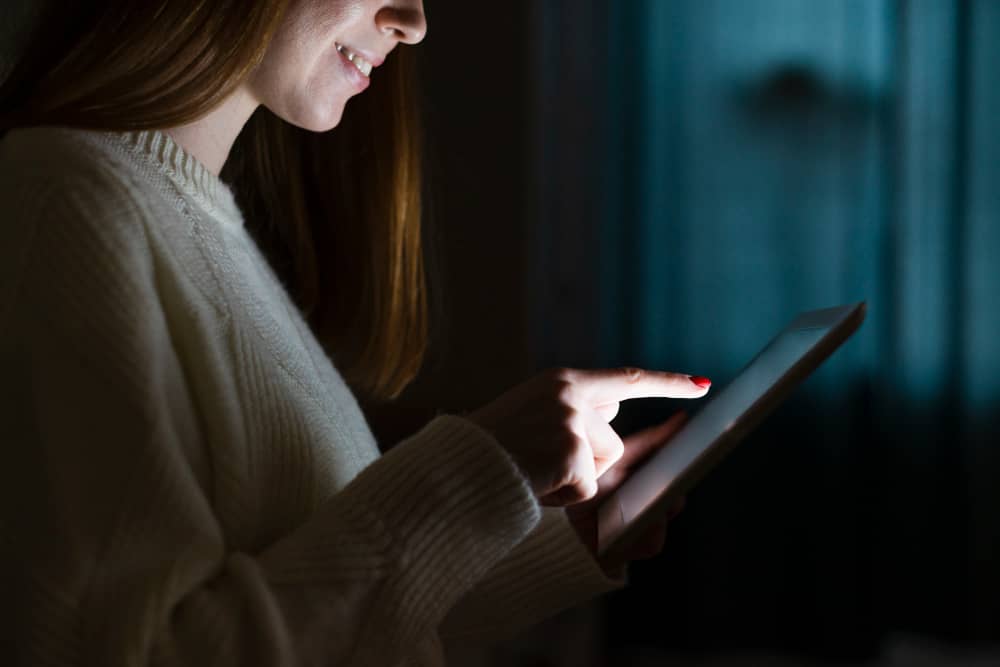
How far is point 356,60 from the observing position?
802mm

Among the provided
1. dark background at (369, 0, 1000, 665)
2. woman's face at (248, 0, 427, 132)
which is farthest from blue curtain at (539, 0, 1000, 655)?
woman's face at (248, 0, 427, 132)

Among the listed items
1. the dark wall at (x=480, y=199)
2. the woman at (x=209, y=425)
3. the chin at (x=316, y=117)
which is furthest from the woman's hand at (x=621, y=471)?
the dark wall at (x=480, y=199)

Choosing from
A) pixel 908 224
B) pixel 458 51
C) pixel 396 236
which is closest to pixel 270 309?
pixel 396 236

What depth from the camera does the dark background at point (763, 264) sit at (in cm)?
206

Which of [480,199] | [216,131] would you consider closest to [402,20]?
[216,131]

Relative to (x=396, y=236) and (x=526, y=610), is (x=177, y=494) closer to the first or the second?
(x=526, y=610)

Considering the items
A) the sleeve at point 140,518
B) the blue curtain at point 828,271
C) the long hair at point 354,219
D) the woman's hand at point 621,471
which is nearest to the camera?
the sleeve at point 140,518

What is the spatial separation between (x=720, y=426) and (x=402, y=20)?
0.43 metres

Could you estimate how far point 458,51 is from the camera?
213 cm

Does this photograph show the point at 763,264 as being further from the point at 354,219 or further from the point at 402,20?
the point at 402,20

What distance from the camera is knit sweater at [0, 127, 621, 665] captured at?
495mm

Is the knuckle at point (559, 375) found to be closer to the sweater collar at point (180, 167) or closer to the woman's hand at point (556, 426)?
the woman's hand at point (556, 426)

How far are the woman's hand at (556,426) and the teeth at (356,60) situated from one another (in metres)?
0.33

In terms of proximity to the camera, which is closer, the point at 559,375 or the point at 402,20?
the point at 559,375
